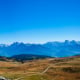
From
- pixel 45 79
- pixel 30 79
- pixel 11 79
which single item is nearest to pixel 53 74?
pixel 45 79

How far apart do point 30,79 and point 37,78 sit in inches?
260

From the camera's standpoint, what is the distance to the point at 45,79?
148000 millimetres

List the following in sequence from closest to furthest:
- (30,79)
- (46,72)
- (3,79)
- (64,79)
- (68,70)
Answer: (3,79) < (30,79) < (64,79) < (46,72) < (68,70)

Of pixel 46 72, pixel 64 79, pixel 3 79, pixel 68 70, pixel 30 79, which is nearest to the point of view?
pixel 3 79

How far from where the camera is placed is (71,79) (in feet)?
534

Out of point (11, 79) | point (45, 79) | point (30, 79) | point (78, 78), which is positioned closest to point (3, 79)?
point (11, 79)

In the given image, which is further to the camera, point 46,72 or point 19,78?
point 46,72

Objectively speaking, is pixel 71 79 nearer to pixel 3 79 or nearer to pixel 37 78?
pixel 37 78

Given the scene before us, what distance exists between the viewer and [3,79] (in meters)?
128

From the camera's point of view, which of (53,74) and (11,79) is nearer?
(11,79)

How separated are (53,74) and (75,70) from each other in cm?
2658

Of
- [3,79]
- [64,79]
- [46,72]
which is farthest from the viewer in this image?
[46,72]

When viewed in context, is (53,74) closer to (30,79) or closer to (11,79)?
(30,79)

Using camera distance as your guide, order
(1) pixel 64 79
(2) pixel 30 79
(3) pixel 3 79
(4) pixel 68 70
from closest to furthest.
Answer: (3) pixel 3 79
(2) pixel 30 79
(1) pixel 64 79
(4) pixel 68 70
